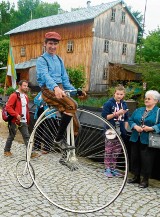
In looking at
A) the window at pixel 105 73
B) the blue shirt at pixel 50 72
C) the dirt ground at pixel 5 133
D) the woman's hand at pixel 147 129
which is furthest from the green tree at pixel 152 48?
the blue shirt at pixel 50 72

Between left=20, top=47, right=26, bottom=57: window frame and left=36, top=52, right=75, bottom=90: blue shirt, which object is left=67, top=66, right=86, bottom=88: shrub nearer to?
left=20, top=47, right=26, bottom=57: window frame

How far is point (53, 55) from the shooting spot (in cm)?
419

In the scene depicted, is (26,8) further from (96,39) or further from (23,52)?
(96,39)

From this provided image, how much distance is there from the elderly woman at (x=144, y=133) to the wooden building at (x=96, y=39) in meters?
25.4

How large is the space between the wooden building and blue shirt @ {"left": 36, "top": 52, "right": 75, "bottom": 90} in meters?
26.3

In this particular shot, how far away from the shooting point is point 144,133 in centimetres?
537

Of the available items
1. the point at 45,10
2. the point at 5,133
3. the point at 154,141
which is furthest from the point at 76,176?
the point at 45,10

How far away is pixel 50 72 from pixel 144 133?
225cm

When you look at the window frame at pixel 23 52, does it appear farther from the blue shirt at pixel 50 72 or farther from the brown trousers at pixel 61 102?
the brown trousers at pixel 61 102

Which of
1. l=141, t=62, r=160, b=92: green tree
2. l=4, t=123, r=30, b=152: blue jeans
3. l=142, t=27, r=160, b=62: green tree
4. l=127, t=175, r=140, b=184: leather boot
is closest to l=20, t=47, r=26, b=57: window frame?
l=142, t=27, r=160, b=62: green tree

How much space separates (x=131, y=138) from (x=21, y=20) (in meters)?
71.7

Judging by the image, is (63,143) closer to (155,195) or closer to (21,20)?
(155,195)

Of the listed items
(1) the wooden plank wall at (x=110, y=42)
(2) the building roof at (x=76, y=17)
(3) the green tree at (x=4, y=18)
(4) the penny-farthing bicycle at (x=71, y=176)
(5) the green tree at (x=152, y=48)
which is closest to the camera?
(4) the penny-farthing bicycle at (x=71, y=176)

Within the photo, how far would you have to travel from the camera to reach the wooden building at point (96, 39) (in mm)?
30797
